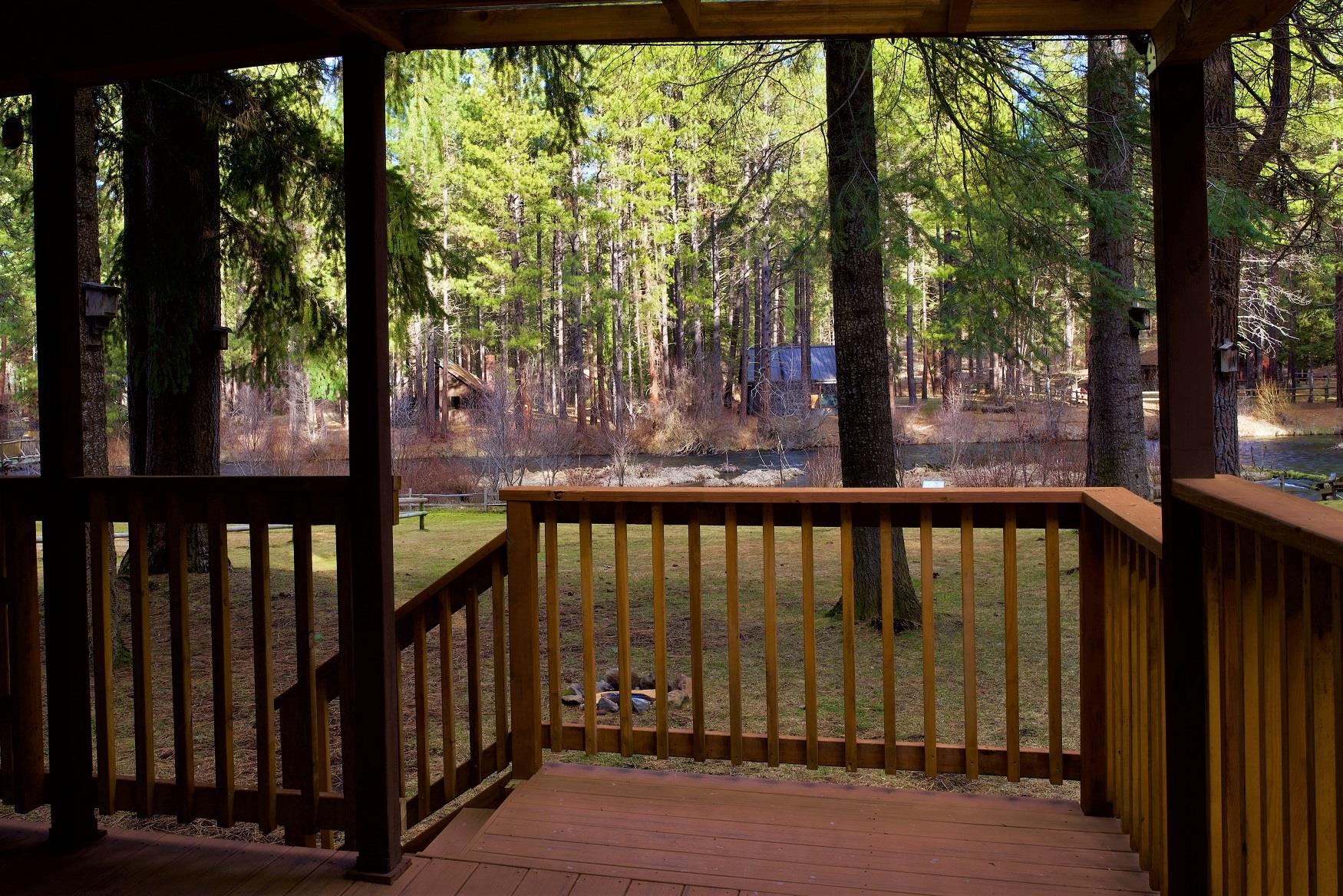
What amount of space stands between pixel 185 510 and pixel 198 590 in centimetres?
719

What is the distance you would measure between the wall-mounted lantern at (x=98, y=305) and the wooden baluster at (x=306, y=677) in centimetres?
450

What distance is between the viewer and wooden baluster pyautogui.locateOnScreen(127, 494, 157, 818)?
2.88m

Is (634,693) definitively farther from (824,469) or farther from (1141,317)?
(824,469)

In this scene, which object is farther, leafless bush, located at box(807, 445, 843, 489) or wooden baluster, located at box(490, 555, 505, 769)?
leafless bush, located at box(807, 445, 843, 489)

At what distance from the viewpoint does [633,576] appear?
1057cm

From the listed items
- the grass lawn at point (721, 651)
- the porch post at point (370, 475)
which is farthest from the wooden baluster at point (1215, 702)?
the grass lawn at point (721, 651)

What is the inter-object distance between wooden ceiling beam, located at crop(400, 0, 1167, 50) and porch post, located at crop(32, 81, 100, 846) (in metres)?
1.06

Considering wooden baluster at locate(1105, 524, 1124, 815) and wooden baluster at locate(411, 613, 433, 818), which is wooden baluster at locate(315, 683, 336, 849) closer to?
wooden baluster at locate(411, 613, 433, 818)

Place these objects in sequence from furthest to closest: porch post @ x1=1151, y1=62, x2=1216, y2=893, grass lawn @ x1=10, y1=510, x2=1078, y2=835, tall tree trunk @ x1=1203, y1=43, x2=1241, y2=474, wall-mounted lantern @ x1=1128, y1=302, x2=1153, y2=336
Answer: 1. tall tree trunk @ x1=1203, y1=43, x2=1241, y2=474
2. wall-mounted lantern @ x1=1128, y1=302, x2=1153, y2=336
3. grass lawn @ x1=10, y1=510, x2=1078, y2=835
4. porch post @ x1=1151, y1=62, x2=1216, y2=893

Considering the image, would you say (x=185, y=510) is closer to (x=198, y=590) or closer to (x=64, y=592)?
(x=64, y=592)

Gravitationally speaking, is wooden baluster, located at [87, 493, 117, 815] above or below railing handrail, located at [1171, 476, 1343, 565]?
below

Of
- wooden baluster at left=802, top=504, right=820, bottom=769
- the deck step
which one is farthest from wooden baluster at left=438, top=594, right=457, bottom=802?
wooden baluster at left=802, top=504, right=820, bottom=769

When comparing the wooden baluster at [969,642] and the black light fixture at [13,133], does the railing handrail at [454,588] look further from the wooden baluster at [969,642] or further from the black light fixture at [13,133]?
the black light fixture at [13,133]

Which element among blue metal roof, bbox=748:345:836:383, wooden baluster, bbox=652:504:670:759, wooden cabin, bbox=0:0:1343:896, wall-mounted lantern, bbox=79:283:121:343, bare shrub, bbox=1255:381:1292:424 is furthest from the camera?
blue metal roof, bbox=748:345:836:383
